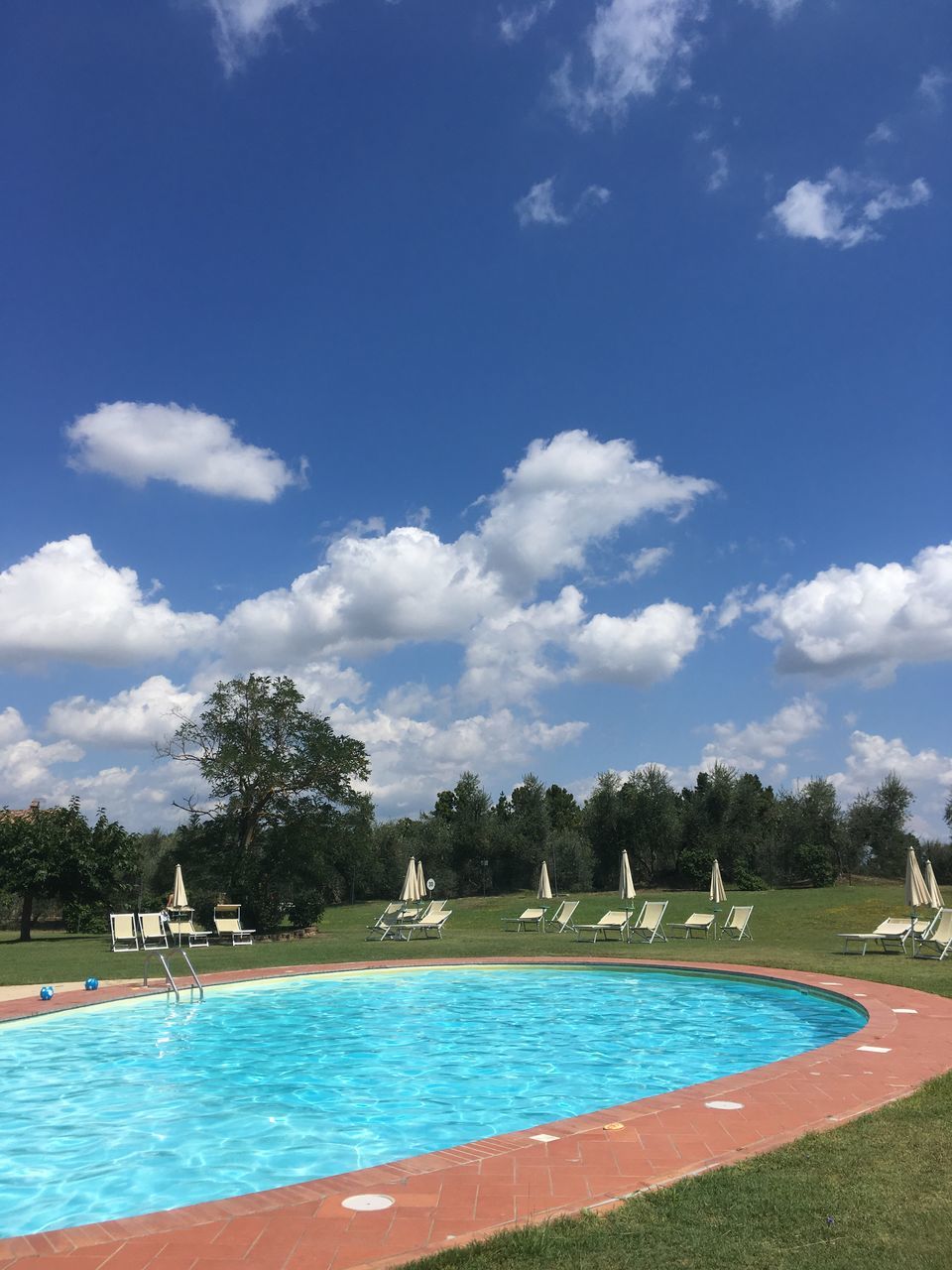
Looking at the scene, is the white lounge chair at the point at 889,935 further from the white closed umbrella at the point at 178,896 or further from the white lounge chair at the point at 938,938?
the white closed umbrella at the point at 178,896

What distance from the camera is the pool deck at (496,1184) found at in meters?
3.90

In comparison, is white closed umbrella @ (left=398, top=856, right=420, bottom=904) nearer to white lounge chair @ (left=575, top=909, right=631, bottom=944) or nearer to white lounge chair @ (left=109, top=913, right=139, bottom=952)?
white lounge chair @ (left=575, top=909, right=631, bottom=944)

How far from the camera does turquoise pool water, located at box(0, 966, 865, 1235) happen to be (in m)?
6.84

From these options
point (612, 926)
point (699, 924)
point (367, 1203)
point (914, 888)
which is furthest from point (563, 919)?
point (367, 1203)

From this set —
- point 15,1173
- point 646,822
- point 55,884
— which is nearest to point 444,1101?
point 15,1173

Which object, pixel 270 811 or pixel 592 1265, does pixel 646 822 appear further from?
pixel 592 1265

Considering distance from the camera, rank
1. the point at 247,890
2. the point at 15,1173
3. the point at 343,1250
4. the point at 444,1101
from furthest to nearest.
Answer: the point at 247,890 < the point at 444,1101 < the point at 15,1173 < the point at 343,1250

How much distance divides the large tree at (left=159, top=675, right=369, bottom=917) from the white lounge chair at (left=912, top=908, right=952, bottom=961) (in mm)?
16539

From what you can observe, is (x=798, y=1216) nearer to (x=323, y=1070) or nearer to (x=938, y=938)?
(x=323, y=1070)

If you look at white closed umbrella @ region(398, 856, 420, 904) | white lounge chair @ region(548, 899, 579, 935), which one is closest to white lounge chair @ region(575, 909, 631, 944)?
white lounge chair @ region(548, 899, 579, 935)

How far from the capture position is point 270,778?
91.9 ft

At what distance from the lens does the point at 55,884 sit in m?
27.5

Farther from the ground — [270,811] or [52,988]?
[270,811]

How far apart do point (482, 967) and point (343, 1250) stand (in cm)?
1436
